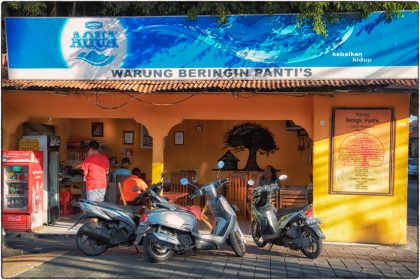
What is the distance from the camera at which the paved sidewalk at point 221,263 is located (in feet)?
23.1

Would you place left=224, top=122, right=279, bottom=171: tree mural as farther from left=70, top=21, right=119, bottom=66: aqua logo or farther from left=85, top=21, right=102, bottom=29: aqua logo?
left=85, top=21, right=102, bottom=29: aqua logo

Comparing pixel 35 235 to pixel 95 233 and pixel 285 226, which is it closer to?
pixel 95 233

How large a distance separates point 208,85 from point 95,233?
10.5 feet

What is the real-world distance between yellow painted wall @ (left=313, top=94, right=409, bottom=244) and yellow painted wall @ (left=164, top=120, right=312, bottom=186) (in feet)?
11.9

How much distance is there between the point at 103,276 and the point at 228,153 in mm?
7112

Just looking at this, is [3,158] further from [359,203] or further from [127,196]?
[359,203]

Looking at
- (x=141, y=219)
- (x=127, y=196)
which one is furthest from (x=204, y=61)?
(x=141, y=219)

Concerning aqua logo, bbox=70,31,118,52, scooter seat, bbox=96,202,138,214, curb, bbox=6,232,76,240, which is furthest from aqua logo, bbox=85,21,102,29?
curb, bbox=6,232,76,240

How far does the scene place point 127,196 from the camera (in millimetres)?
9523

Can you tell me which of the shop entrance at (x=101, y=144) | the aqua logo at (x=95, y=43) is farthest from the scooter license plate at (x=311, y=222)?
the shop entrance at (x=101, y=144)

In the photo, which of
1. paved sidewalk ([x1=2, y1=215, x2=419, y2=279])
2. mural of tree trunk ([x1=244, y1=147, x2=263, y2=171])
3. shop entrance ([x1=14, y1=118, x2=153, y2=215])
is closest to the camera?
paved sidewalk ([x1=2, y1=215, x2=419, y2=279])

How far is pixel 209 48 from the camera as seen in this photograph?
9.88 metres

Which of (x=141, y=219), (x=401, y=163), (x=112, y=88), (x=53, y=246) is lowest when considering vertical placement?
(x=53, y=246)

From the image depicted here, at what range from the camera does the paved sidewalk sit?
7.03m
